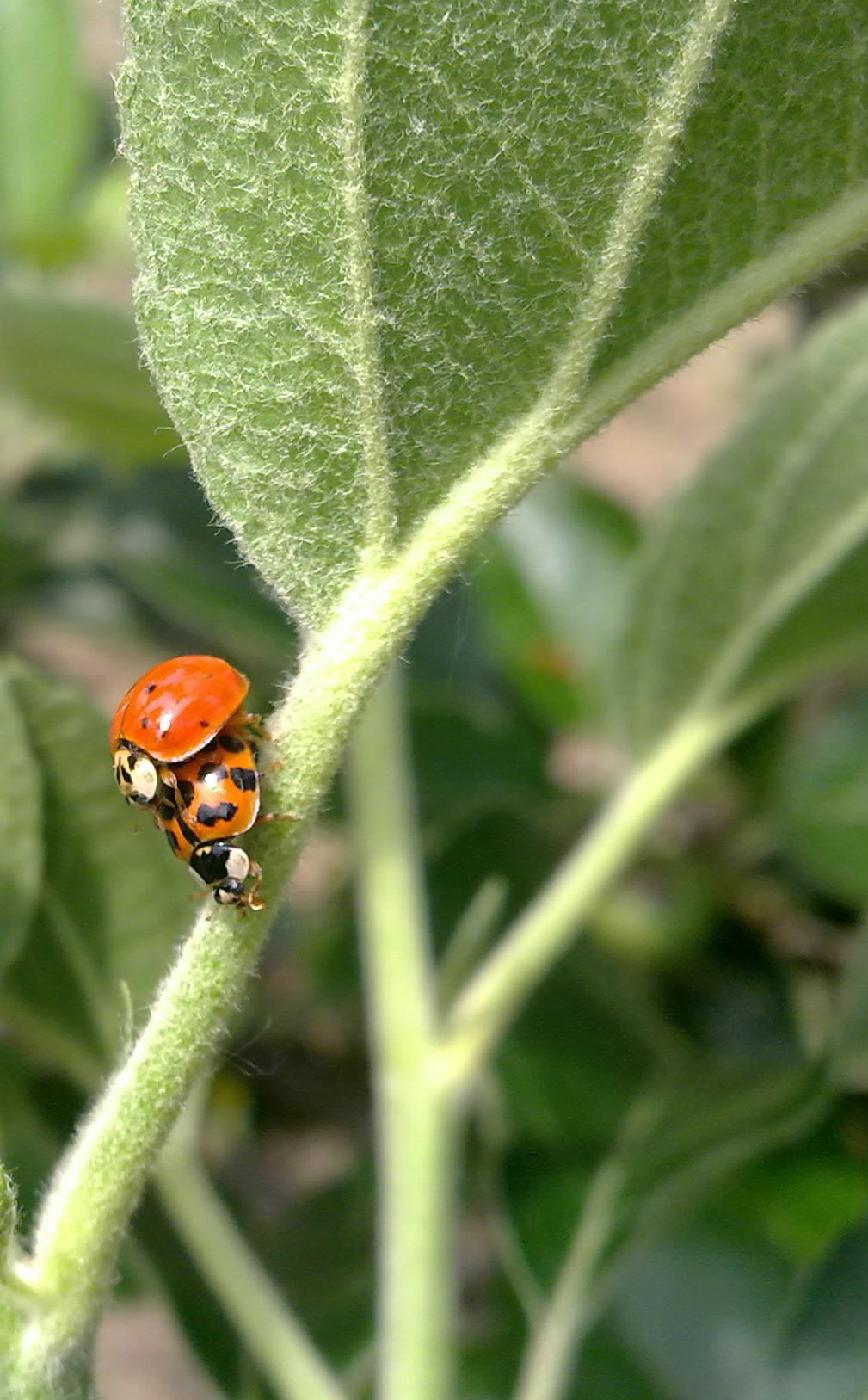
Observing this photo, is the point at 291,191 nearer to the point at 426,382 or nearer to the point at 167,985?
the point at 426,382

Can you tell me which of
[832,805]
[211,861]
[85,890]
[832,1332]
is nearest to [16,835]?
[85,890]

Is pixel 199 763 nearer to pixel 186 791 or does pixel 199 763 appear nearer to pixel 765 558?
pixel 186 791

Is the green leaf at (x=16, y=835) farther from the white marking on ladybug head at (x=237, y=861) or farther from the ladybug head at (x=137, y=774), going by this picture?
the white marking on ladybug head at (x=237, y=861)

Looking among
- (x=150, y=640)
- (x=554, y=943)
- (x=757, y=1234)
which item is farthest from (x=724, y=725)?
(x=150, y=640)

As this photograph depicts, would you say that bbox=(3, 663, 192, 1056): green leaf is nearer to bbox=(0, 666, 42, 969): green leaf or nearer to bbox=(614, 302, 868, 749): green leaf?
bbox=(0, 666, 42, 969): green leaf

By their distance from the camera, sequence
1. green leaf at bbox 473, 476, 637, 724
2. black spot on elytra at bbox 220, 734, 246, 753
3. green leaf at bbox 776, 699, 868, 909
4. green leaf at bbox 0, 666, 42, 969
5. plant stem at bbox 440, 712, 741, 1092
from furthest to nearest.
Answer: green leaf at bbox 473, 476, 637, 724
green leaf at bbox 776, 699, 868, 909
plant stem at bbox 440, 712, 741, 1092
green leaf at bbox 0, 666, 42, 969
black spot on elytra at bbox 220, 734, 246, 753

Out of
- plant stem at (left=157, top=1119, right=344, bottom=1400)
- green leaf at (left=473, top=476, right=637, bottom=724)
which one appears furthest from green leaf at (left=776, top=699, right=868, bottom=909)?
plant stem at (left=157, top=1119, right=344, bottom=1400)
